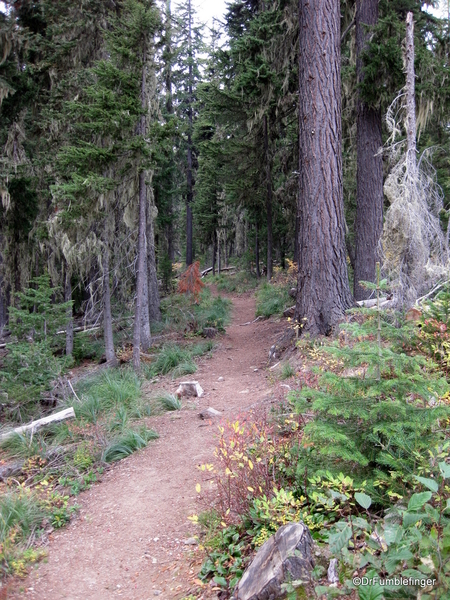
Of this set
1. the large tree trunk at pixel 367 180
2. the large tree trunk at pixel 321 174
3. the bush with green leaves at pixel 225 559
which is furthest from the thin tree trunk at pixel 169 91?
the bush with green leaves at pixel 225 559

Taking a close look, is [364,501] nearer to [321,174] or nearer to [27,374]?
[321,174]

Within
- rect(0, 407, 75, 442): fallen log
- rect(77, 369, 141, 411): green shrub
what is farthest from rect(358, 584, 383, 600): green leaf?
rect(77, 369, 141, 411): green shrub

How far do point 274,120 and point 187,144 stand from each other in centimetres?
1109

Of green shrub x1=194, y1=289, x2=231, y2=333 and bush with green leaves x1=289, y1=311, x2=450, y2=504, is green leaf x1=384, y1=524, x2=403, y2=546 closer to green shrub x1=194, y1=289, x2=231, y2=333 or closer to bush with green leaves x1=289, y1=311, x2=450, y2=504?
bush with green leaves x1=289, y1=311, x2=450, y2=504

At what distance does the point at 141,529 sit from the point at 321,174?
21.1ft

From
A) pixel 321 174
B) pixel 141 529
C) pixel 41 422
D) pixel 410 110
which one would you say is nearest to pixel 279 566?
pixel 141 529

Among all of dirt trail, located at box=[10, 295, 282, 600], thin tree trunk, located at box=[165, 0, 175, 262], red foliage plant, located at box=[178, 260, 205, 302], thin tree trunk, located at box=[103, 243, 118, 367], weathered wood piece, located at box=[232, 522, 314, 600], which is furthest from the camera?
red foliage plant, located at box=[178, 260, 205, 302]

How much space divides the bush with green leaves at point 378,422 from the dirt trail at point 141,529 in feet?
4.46

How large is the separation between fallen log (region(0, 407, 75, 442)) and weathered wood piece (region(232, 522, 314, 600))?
195 inches

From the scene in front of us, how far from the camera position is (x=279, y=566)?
2.68 m

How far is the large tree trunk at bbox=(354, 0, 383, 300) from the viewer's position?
10125 mm

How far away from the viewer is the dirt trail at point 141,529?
148 inches

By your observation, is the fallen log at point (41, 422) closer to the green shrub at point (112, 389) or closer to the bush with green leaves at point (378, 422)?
the green shrub at point (112, 389)

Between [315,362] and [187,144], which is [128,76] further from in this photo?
[187,144]
